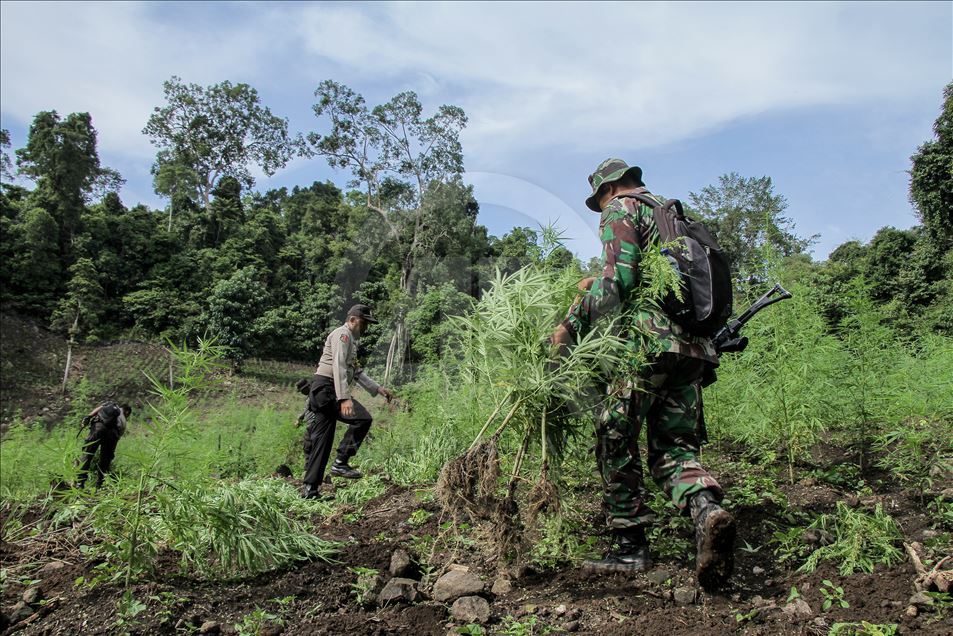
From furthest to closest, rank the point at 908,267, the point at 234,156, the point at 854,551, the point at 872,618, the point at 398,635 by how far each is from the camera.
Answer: the point at 234,156, the point at 908,267, the point at 854,551, the point at 398,635, the point at 872,618

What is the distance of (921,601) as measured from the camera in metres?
2.20

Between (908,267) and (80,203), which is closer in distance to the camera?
(908,267)

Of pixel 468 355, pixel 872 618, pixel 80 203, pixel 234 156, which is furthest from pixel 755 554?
pixel 234 156

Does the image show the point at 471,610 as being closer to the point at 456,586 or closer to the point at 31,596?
the point at 456,586

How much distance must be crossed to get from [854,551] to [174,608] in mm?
3119

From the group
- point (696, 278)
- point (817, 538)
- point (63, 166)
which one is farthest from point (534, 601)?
point (63, 166)

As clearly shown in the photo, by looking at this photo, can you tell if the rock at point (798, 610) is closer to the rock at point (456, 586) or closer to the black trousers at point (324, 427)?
the rock at point (456, 586)

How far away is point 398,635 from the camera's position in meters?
2.37

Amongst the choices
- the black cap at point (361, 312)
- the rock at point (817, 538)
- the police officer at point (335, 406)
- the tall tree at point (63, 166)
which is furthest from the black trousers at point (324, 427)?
the tall tree at point (63, 166)

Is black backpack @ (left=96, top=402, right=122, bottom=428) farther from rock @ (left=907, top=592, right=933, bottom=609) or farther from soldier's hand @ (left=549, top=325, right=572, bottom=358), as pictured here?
rock @ (left=907, top=592, right=933, bottom=609)

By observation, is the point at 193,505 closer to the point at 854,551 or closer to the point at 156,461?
the point at 156,461

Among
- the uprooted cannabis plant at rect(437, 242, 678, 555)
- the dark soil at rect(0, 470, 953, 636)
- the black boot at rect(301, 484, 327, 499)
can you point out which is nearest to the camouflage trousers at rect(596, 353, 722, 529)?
the uprooted cannabis plant at rect(437, 242, 678, 555)

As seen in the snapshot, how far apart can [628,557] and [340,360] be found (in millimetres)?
3228

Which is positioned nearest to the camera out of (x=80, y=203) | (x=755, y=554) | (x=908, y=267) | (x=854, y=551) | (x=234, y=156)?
(x=854, y=551)
